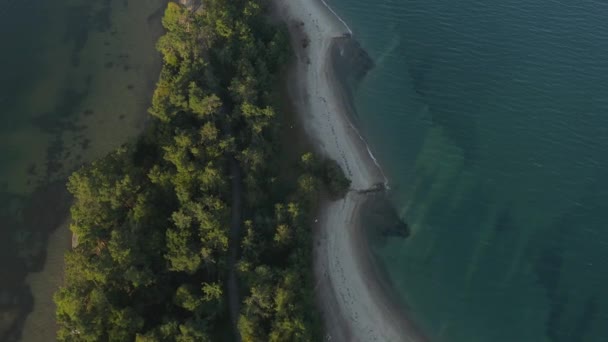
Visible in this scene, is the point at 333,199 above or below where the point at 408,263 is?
above

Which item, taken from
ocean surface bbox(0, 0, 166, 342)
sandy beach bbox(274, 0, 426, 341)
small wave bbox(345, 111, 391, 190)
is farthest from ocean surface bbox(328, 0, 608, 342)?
ocean surface bbox(0, 0, 166, 342)

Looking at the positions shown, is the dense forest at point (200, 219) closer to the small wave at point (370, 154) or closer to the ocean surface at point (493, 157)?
the small wave at point (370, 154)

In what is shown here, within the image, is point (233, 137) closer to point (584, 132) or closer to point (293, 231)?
point (293, 231)

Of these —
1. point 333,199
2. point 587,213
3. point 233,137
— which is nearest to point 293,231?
point 333,199

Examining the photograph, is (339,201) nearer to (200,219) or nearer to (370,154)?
(370,154)

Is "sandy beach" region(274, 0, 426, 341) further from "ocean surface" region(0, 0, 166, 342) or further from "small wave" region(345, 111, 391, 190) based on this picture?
"ocean surface" region(0, 0, 166, 342)

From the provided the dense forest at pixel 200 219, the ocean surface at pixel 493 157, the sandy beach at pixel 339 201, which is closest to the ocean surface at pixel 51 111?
the dense forest at pixel 200 219
